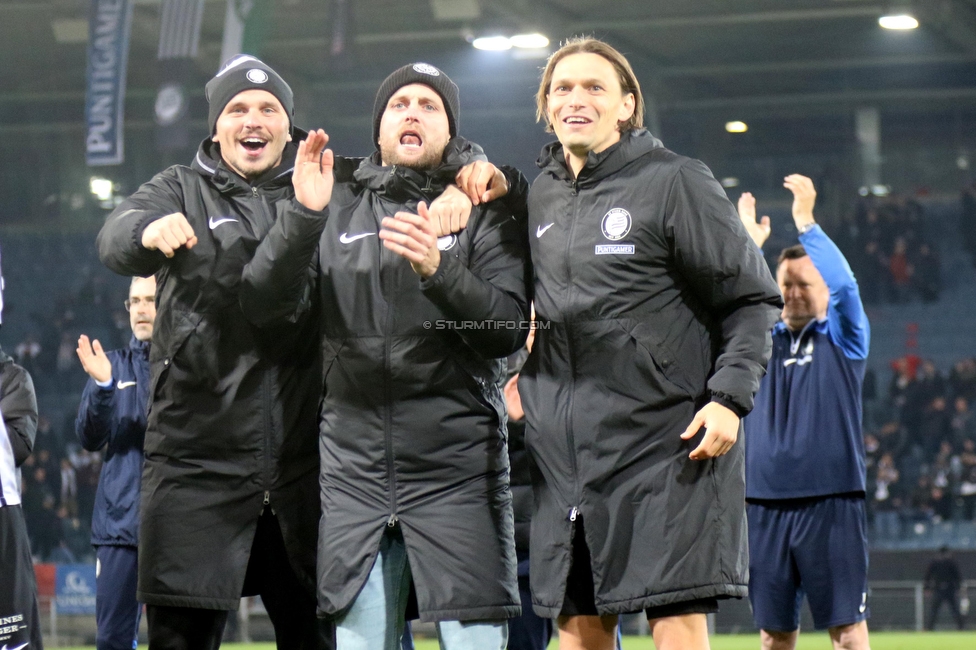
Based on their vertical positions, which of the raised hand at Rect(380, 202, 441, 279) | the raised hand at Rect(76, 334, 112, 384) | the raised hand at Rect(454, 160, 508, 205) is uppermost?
the raised hand at Rect(454, 160, 508, 205)

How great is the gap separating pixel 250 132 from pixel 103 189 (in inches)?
734

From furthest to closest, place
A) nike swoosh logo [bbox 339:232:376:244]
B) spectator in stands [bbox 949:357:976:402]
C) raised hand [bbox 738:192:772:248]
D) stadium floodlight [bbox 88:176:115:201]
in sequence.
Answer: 1. stadium floodlight [bbox 88:176:115:201]
2. spectator in stands [bbox 949:357:976:402]
3. raised hand [bbox 738:192:772:248]
4. nike swoosh logo [bbox 339:232:376:244]

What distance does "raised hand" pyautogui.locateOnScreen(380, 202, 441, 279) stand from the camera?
3.23 metres

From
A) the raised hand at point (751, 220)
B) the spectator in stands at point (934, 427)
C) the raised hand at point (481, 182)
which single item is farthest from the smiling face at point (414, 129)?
the spectator in stands at point (934, 427)

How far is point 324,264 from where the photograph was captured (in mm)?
3619

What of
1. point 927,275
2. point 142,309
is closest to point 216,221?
point 142,309

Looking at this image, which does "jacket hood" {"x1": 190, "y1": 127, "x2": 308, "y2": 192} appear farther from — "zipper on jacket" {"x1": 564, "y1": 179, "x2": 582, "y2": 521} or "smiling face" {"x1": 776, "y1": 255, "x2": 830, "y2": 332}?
"smiling face" {"x1": 776, "y1": 255, "x2": 830, "y2": 332}

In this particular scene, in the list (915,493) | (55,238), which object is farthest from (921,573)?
(55,238)

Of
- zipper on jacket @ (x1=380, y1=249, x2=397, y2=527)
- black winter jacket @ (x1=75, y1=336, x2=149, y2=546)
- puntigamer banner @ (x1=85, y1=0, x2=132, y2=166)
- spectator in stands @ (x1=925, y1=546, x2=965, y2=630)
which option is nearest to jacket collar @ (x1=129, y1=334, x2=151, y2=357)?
black winter jacket @ (x1=75, y1=336, x2=149, y2=546)

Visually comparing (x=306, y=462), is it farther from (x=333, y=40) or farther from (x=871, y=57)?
(x=871, y=57)

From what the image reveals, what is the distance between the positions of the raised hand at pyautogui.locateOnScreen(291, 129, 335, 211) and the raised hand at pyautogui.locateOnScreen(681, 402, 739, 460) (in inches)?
49.3

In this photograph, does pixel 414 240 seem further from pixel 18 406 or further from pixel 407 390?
pixel 18 406

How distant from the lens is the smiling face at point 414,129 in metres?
3.63

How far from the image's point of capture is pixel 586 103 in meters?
3.51
